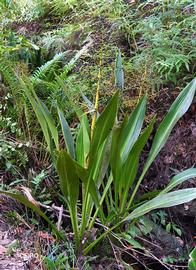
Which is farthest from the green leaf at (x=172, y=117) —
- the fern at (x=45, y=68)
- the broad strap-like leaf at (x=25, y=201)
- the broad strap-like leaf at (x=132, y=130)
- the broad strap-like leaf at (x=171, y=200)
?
the fern at (x=45, y=68)

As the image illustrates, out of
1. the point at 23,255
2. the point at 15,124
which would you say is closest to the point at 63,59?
the point at 15,124

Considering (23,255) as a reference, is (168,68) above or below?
above

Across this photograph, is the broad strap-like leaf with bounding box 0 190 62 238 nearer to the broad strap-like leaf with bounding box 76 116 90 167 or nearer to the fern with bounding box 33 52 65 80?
the broad strap-like leaf with bounding box 76 116 90 167

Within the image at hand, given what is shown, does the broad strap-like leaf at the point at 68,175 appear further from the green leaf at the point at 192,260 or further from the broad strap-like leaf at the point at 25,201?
the green leaf at the point at 192,260

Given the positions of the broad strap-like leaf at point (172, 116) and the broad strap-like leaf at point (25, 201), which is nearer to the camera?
the broad strap-like leaf at point (25, 201)

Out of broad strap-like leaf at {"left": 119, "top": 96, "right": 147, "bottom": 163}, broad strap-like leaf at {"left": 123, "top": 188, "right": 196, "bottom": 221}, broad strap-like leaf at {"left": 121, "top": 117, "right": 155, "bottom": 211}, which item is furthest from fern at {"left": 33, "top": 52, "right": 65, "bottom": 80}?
broad strap-like leaf at {"left": 123, "top": 188, "right": 196, "bottom": 221}

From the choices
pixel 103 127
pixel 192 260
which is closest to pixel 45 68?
pixel 103 127

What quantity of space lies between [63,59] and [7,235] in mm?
1460

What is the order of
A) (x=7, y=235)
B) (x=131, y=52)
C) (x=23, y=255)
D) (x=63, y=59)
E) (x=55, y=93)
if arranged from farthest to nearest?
(x=63, y=59) < (x=131, y=52) < (x=55, y=93) < (x=7, y=235) < (x=23, y=255)

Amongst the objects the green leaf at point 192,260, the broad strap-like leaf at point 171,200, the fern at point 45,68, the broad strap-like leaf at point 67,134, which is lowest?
the green leaf at point 192,260

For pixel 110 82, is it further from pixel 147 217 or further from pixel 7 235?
pixel 7 235

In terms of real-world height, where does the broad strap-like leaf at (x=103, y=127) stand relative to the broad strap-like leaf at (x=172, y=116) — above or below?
above

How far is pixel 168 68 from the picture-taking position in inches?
83.2

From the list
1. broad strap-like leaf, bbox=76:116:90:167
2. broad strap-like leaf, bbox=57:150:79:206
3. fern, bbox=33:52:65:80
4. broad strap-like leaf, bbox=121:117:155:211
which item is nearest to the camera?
broad strap-like leaf, bbox=57:150:79:206
